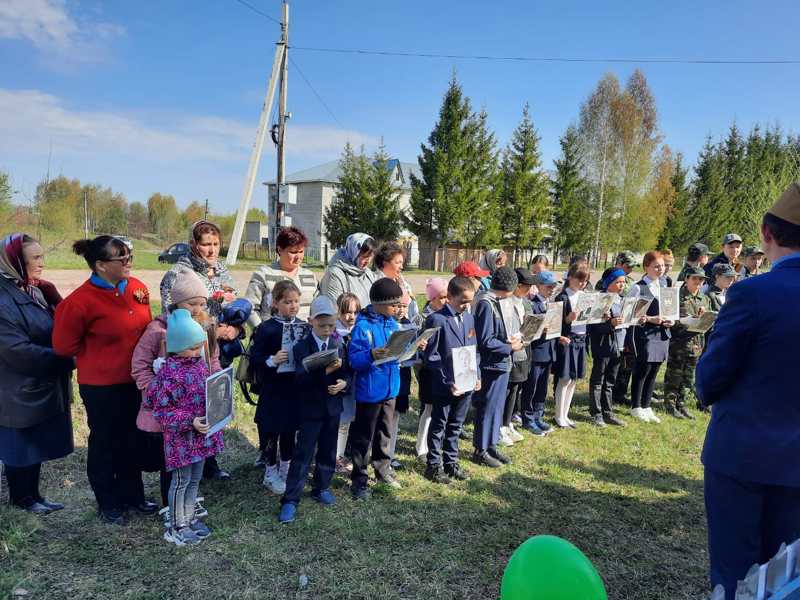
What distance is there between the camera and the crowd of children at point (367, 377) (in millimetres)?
3557

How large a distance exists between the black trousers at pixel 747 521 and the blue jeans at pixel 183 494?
311cm

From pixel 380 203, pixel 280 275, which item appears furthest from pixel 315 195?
pixel 280 275

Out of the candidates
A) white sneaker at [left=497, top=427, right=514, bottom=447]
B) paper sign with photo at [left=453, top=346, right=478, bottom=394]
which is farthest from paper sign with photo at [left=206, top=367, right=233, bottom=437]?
white sneaker at [left=497, top=427, right=514, bottom=447]

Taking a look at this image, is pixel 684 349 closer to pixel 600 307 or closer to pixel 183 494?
pixel 600 307

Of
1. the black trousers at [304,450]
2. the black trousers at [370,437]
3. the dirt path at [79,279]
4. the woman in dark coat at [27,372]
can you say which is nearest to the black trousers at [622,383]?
the black trousers at [370,437]

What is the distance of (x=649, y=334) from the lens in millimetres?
6723

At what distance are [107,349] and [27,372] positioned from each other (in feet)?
1.84

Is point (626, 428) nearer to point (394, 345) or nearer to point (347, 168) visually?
point (394, 345)

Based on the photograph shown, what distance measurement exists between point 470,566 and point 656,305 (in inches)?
179

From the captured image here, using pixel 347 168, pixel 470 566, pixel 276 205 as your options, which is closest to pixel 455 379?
pixel 470 566

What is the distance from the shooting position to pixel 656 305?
6648mm

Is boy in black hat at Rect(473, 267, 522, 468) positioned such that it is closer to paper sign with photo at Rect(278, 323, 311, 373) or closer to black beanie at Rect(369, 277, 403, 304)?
black beanie at Rect(369, 277, 403, 304)

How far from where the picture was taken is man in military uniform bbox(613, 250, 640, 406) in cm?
706

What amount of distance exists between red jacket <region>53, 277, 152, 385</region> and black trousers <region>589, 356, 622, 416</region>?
5265 mm
